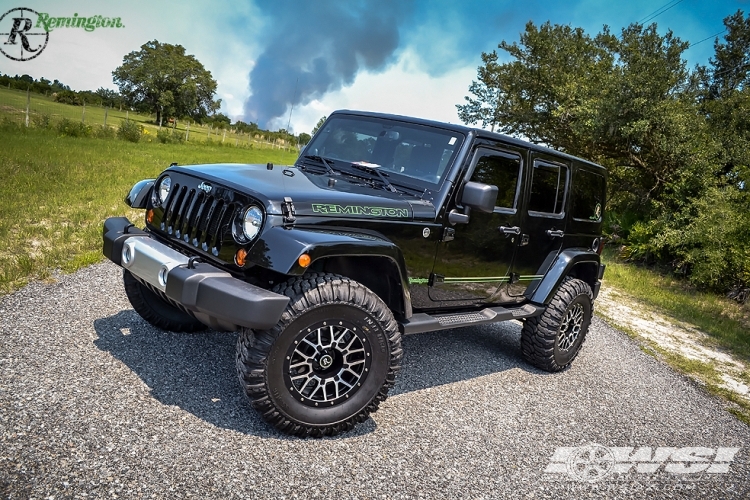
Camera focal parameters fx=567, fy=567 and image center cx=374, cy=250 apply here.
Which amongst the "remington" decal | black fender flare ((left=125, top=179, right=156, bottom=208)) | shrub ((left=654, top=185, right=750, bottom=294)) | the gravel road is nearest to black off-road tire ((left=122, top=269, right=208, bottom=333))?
the gravel road

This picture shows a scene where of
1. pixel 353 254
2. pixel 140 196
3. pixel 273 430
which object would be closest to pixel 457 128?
pixel 353 254

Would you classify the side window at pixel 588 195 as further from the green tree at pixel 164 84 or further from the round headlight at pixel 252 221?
the green tree at pixel 164 84

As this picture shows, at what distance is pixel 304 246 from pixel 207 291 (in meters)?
0.59

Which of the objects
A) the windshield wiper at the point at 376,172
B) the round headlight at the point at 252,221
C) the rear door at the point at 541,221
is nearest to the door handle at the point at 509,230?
the rear door at the point at 541,221

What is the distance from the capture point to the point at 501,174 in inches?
186

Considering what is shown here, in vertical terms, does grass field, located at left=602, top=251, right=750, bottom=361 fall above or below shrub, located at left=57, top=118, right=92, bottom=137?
above

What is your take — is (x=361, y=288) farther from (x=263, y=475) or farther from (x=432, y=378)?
(x=432, y=378)

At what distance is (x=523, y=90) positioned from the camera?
23.6m

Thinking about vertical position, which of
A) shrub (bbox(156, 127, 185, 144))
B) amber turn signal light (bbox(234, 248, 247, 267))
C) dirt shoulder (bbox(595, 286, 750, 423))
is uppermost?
amber turn signal light (bbox(234, 248, 247, 267))

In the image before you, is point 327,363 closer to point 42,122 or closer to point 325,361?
point 325,361

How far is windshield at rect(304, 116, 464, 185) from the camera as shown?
14.3 ft

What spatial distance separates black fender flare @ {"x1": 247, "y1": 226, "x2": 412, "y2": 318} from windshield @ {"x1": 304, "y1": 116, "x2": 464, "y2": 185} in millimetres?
943

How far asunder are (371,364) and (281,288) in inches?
31.5

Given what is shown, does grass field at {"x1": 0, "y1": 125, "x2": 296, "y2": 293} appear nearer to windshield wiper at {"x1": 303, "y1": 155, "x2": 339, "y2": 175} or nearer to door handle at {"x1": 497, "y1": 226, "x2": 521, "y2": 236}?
windshield wiper at {"x1": 303, "y1": 155, "x2": 339, "y2": 175}
